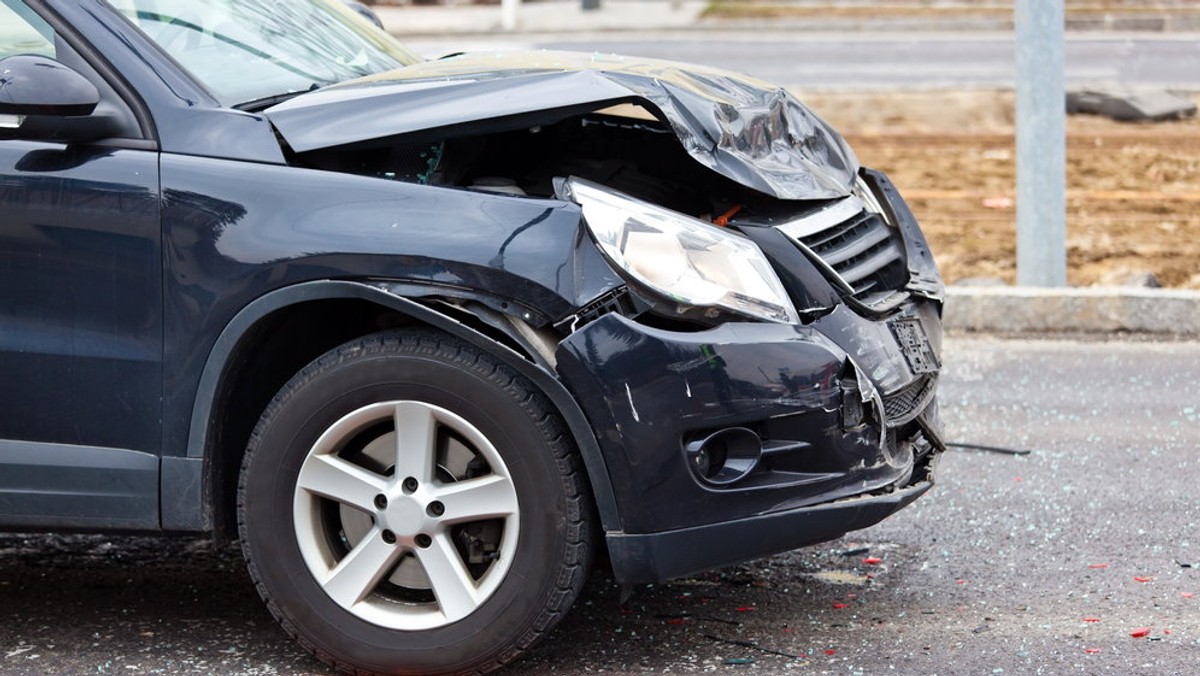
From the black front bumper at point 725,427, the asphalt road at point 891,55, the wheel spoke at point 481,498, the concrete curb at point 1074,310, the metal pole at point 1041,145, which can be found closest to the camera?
the black front bumper at point 725,427

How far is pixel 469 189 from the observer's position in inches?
142

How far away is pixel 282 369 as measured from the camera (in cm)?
386

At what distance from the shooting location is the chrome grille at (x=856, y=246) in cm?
395

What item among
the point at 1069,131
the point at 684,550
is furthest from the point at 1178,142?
the point at 684,550

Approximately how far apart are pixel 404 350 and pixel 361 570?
496mm

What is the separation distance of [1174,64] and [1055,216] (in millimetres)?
10527

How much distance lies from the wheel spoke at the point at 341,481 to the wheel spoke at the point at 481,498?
158 millimetres

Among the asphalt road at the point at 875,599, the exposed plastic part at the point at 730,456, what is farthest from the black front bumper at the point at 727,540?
the asphalt road at the point at 875,599

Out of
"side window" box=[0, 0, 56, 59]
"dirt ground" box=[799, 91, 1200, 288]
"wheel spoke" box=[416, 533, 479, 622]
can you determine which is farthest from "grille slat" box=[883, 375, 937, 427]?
"dirt ground" box=[799, 91, 1200, 288]

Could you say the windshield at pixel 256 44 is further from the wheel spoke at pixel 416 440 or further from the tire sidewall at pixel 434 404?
the wheel spoke at pixel 416 440

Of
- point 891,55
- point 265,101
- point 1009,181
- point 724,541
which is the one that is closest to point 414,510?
point 724,541

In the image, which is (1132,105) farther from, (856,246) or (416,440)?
(416,440)

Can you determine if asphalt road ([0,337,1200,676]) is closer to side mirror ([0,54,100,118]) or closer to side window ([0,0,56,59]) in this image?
side mirror ([0,54,100,118])

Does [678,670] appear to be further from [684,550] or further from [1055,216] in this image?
[1055,216]
